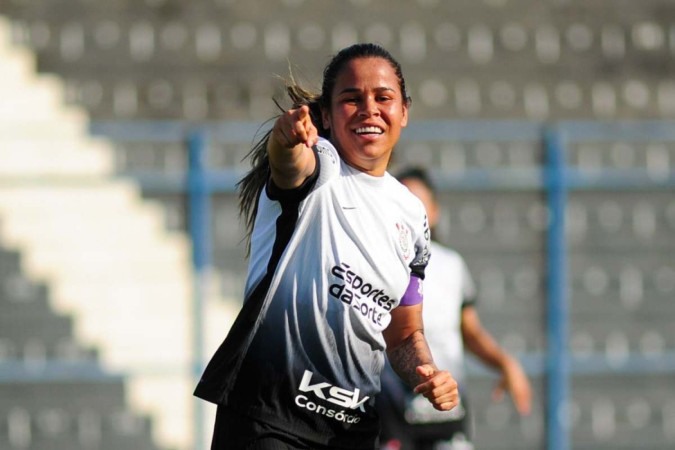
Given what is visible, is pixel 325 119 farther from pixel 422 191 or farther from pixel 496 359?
pixel 496 359

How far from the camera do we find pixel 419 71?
10.1 m

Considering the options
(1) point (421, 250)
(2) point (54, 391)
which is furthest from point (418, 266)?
(2) point (54, 391)

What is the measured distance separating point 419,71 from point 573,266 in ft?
5.89

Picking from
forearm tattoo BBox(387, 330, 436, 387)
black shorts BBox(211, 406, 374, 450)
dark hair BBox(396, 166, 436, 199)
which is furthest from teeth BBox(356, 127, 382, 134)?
dark hair BBox(396, 166, 436, 199)

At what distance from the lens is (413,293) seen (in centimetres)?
394

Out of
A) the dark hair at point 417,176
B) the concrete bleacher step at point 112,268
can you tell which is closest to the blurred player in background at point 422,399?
the dark hair at point 417,176

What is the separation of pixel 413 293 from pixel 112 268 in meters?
5.37

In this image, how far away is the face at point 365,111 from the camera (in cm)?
362

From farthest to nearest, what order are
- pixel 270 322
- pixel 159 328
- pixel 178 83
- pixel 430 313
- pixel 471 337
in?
pixel 178 83 < pixel 159 328 < pixel 471 337 < pixel 430 313 < pixel 270 322

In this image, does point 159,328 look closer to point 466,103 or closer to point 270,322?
point 466,103

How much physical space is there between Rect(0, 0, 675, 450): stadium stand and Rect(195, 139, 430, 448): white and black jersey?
551 cm

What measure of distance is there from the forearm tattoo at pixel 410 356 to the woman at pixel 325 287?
14cm

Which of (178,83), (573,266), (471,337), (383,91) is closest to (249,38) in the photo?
(178,83)

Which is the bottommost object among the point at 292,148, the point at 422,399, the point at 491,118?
the point at 422,399
